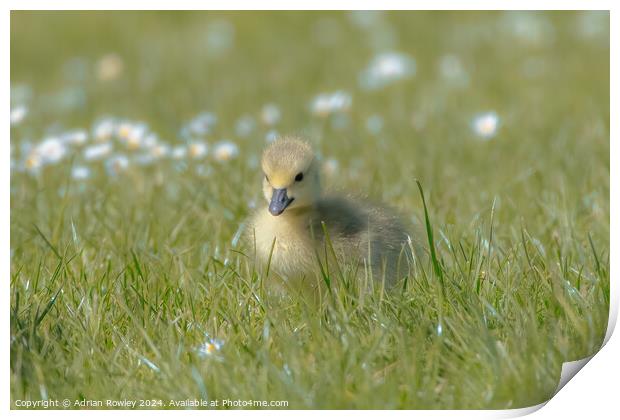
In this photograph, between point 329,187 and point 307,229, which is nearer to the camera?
point 307,229

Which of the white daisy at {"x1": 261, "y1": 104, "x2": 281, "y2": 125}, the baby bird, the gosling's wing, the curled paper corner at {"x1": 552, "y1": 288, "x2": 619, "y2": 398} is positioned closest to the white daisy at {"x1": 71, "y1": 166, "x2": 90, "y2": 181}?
the white daisy at {"x1": 261, "y1": 104, "x2": 281, "y2": 125}

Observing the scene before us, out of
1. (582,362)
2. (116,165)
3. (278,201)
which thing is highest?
(278,201)

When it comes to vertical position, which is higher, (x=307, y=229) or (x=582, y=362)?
(x=307, y=229)

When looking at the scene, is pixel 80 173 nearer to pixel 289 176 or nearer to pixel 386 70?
pixel 289 176

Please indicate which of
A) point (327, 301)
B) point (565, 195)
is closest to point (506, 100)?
point (565, 195)

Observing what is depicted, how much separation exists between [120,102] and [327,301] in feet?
7.00

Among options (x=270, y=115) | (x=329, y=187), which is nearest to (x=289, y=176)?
(x=329, y=187)

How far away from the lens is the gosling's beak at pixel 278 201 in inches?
92.8

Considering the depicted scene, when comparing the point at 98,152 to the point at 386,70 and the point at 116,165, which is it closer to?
the point at 116,165

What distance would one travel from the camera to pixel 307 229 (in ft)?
7.97

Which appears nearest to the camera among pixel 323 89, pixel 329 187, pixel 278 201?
pixel 278 201

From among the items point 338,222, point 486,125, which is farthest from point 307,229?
Result: point 486,125

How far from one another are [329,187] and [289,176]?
1.18ft

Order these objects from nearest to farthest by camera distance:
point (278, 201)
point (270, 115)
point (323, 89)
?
point (278, 201), point (270, 115), point (323, 89)
